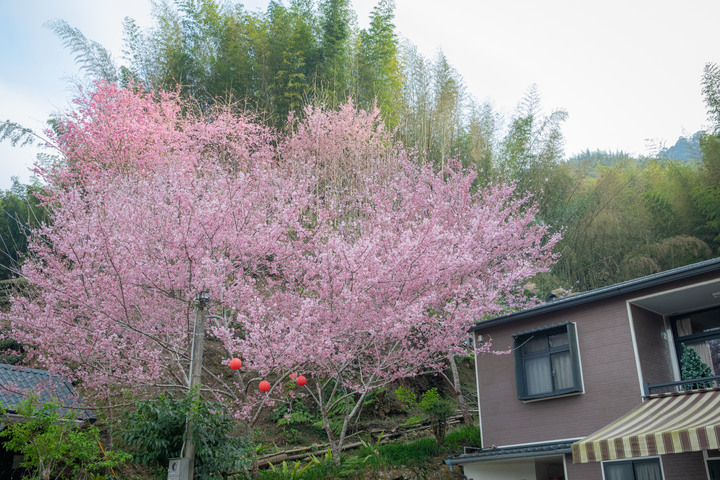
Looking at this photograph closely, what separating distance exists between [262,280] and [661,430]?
24.9ft

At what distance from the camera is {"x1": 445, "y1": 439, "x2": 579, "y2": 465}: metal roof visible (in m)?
7.93

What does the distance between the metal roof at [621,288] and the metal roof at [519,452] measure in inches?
83.9

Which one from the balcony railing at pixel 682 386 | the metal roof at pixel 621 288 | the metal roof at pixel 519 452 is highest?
the metal roof at pixel 621 288

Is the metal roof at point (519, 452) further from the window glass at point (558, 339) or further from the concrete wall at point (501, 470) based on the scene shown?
the window glass at point (558, 339)

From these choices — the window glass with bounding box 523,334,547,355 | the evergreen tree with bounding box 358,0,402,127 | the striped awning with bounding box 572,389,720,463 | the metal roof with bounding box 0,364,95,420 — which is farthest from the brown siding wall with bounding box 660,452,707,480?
the evergreen tree with bounding box 358,0,402,127

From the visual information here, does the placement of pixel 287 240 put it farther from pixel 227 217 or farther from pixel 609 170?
pixel 609 170

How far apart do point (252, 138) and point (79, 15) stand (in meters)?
6.16

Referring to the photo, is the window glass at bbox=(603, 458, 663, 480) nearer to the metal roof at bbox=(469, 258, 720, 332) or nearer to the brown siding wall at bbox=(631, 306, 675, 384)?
the brown siding wall at bbox=(631, 306, 675, 384)

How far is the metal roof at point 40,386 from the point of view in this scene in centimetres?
909

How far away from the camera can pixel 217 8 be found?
19.3m

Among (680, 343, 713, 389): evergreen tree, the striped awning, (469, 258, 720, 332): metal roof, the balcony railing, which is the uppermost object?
(469, 258, 720, 332): metal roof

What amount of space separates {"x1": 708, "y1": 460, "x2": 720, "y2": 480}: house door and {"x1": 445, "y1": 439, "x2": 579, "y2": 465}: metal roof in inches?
67.8

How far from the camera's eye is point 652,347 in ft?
27.1

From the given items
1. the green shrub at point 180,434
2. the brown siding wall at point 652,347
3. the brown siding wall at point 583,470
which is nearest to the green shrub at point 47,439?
the green shrub at point 180,434
